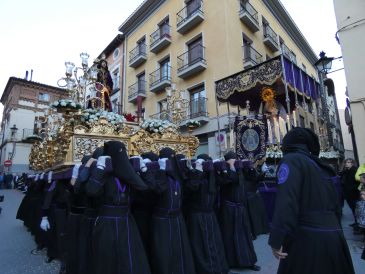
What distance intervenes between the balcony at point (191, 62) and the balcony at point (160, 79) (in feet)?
3.28

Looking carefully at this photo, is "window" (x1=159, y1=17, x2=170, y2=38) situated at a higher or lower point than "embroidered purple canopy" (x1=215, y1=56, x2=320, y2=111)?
higher

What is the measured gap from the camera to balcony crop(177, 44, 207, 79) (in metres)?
14.9

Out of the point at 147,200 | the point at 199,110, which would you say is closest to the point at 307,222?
the point at 147,200

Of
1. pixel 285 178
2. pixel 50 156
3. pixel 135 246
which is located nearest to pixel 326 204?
pixel 285 178

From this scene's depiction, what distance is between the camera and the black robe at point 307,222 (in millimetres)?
2244

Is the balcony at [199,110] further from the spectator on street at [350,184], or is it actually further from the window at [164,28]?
the spectator on street at [350,184]

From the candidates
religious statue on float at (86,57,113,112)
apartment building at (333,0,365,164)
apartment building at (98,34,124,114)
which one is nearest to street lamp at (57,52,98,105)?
religious statue on float at (86,57,113,112)

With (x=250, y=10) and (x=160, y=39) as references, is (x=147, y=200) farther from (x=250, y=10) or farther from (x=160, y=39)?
(x=250, y=10)

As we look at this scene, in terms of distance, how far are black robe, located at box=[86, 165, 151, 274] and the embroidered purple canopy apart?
5.97m

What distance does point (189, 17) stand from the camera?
15820 mm

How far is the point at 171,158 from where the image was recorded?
3750 millimetres

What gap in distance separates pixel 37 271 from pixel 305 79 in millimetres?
8354

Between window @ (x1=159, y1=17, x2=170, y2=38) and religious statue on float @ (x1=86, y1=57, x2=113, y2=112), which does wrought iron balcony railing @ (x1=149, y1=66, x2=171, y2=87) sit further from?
religious statue on float @ (x1=86, y1=57, x2=113, y2=112)

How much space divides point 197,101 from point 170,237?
1210 cm
